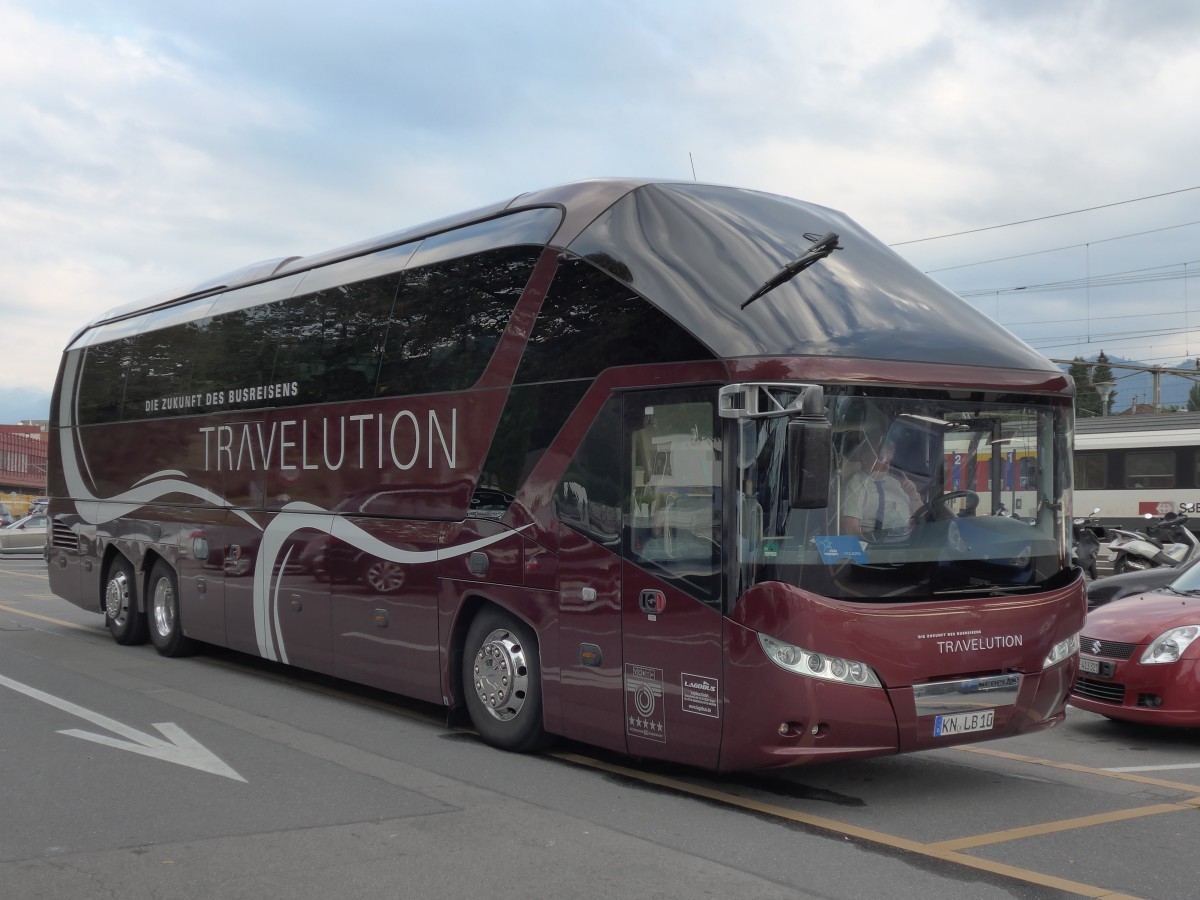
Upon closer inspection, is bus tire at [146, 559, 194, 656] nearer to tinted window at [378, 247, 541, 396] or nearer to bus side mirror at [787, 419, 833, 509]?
tinted window at [378, 247, 541, 396]

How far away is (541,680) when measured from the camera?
26.3ft

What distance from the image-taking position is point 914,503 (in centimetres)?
682

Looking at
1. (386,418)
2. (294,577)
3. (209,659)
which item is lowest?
(209,659)

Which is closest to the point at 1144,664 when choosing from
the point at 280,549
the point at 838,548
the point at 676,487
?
the point at 838,548

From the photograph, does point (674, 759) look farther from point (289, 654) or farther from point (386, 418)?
point (289, 654)

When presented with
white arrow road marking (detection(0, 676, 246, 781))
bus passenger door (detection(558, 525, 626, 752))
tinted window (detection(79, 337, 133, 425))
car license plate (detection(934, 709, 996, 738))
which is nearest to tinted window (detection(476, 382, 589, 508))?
bus passenger door (detection(558, 525, 626, 752))

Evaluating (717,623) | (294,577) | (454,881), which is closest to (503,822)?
(454,881)

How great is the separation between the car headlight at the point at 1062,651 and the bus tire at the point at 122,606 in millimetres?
10546

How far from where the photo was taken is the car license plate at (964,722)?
673 centimetres

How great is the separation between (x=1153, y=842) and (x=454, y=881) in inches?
134

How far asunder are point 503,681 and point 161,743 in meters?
2.40

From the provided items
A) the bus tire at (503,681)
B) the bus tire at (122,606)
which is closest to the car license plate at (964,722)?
the bus tire at (503,681)

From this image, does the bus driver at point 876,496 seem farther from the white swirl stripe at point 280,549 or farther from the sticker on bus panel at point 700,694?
the white swirl stripe at point 280,549

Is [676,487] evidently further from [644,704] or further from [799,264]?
[799,264]
